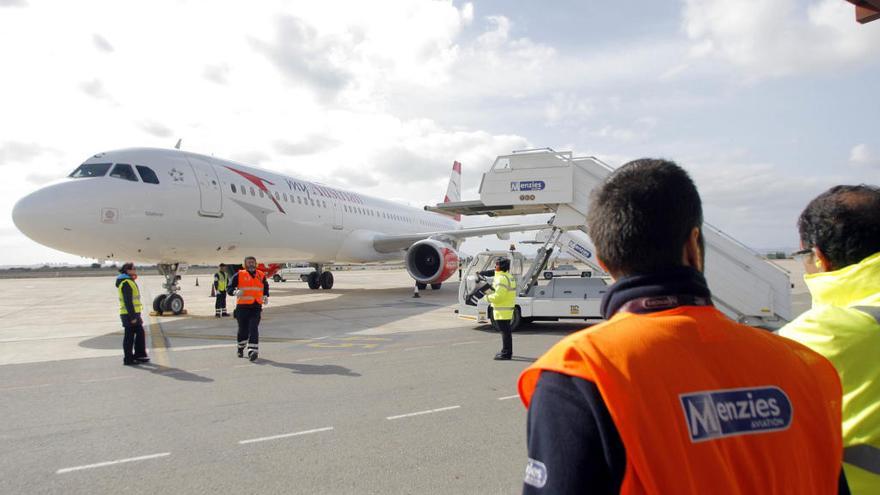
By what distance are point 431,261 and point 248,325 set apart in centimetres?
1097

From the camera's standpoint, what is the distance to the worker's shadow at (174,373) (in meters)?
6.91

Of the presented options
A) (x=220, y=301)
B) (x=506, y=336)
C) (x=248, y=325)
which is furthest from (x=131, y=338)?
(x=220, y=301)

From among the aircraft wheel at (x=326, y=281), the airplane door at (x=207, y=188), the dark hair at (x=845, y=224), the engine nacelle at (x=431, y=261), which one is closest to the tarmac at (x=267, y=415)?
the dark hair at (x=845, y=224)

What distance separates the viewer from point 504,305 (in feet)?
27.5

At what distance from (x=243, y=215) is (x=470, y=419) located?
10853 mm

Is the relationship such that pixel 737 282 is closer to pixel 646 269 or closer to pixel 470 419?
pixel 470 419

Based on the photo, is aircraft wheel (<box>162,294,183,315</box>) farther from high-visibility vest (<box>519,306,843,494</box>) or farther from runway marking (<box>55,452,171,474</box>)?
high-visibility vest (<box>519,306,843,494</box>)

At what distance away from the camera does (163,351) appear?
895cm

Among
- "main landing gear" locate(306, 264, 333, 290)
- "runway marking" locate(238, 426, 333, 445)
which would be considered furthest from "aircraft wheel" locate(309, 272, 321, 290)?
"runway marking" locate(238, 426, 333, 445)

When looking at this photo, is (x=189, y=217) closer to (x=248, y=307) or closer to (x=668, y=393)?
(x=248, y=307)

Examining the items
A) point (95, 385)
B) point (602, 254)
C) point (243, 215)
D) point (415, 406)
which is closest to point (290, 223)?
point (243, 215)

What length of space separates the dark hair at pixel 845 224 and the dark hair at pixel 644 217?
3.20 feet

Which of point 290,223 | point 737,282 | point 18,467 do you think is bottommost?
point 18,467

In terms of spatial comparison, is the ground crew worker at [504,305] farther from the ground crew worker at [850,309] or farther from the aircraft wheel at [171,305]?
the aircraft wheel at [171,305]
